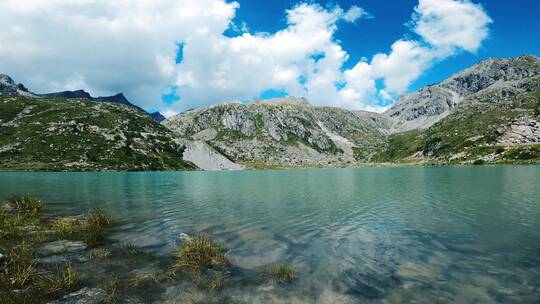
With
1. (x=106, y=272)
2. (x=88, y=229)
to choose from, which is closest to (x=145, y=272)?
(x=106, y=272)

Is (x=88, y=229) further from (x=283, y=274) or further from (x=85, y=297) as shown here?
(x=283, y=274)

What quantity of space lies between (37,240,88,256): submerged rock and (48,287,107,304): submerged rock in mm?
8951

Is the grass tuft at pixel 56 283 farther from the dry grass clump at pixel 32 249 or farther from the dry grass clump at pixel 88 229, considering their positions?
the dry grass clump at pixel 88 229

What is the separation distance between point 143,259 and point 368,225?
2231 cm

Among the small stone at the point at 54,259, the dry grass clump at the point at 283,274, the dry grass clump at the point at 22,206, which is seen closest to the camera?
the dry grass clump at the point at 283,274

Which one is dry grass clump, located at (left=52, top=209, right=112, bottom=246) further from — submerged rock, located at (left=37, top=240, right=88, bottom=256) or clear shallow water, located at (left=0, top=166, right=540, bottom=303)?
clear shallow water, located at (left=0, top=166, right=540, bottom=303)

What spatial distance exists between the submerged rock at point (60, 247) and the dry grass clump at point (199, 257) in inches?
318

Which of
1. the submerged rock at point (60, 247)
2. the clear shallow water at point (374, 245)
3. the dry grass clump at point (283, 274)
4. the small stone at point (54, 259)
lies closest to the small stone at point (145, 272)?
the clear shallow water at point (374, 245)

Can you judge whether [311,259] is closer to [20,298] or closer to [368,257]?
[368,257]

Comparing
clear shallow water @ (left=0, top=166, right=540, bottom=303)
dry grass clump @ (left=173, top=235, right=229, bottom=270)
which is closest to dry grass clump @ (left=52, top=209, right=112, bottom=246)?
clear shallow water @ (left=0, top=166, right=540, bottom=303)

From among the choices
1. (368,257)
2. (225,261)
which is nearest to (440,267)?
(368,257)

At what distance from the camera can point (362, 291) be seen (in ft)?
53.4

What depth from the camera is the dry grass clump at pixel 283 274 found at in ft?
58.6

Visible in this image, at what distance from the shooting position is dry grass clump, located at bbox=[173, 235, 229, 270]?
19461 millimetres
